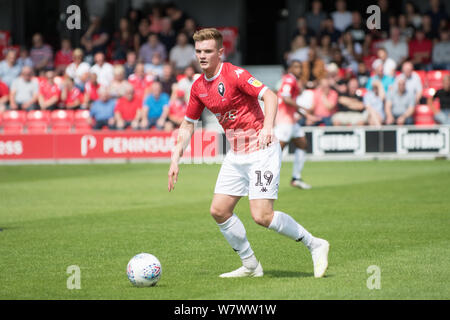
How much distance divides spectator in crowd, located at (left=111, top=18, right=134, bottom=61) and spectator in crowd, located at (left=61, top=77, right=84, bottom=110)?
2.10 metres

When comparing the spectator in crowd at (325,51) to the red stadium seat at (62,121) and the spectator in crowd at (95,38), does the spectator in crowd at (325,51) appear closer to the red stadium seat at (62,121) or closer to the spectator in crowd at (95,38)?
the spectator in crowd at (95,38)

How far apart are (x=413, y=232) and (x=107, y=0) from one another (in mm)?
20322

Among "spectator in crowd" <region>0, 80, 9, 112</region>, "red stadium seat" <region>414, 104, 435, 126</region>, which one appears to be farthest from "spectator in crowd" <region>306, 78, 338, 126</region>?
"spectator in crowd" <region>0, 80, 9, 112</region>

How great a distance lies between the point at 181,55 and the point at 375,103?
626cm

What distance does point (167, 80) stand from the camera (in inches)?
880

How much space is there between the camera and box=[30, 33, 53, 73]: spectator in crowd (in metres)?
24.8

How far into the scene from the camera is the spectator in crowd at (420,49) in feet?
74.1

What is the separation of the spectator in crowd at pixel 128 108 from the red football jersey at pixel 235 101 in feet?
47.6

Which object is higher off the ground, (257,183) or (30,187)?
(257,183)

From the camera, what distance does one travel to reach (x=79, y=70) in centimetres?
2331

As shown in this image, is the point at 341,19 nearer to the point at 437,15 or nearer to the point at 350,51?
the point at 350,51

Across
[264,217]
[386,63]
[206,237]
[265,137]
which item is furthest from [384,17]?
[265,137]
